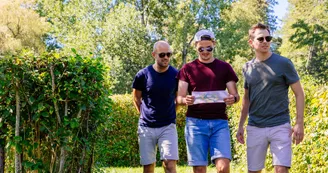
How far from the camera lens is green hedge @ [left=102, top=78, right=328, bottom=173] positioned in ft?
15.4

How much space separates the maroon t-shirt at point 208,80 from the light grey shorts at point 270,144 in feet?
1.27

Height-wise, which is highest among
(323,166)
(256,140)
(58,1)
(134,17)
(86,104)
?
(58,1)

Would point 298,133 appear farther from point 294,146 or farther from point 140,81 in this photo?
point 294,146

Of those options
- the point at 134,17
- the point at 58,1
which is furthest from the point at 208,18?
the point at 58,1

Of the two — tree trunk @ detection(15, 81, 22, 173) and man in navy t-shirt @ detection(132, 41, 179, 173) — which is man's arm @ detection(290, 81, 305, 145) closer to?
man in navy t-shirt @ detection(132, 41, 179, 173)

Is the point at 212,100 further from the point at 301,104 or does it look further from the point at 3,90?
the point at 3,90

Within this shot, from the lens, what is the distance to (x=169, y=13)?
101 feet

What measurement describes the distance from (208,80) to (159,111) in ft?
2.99

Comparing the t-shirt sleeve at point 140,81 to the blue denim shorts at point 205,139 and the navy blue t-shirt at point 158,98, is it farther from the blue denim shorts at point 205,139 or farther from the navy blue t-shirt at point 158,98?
the blue denim shorts at point 205,139

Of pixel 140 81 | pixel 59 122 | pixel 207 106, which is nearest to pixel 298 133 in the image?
pixel 207 106

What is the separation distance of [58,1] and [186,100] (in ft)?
97.9

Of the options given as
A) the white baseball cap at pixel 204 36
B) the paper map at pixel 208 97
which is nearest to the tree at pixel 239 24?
the white baseball cap at pixel 204 36

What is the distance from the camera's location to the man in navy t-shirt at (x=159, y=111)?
5016 millimetres

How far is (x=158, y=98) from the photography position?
5.02 meters
